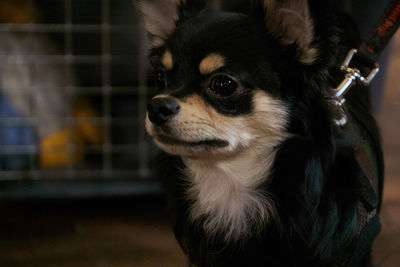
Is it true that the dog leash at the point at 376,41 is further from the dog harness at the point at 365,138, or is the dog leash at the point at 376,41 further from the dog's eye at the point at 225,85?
the dog's eye at the point at 225,85

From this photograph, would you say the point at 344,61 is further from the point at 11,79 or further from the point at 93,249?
the point at 11,79

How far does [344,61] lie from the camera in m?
1.18

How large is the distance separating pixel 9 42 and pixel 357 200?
5.10 feet

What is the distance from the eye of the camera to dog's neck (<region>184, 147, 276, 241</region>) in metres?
1.06

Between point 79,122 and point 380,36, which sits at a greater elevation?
point 380,36

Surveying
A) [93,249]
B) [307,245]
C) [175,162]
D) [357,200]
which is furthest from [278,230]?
[93,249]

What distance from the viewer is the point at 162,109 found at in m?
0.98

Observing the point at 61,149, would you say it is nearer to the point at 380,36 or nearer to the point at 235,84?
the point at 235,84

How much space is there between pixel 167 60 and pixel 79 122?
110cm

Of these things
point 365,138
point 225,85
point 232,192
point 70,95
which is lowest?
point 70,95

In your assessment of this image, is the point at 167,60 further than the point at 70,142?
No

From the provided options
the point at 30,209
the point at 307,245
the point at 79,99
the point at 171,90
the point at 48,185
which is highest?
the point at 171,90

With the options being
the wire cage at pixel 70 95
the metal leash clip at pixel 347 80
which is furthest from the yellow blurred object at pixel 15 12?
the metal leash clip at pixel 347 80

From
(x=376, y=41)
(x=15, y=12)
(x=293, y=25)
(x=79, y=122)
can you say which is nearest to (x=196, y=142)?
(x=293, y=25)
